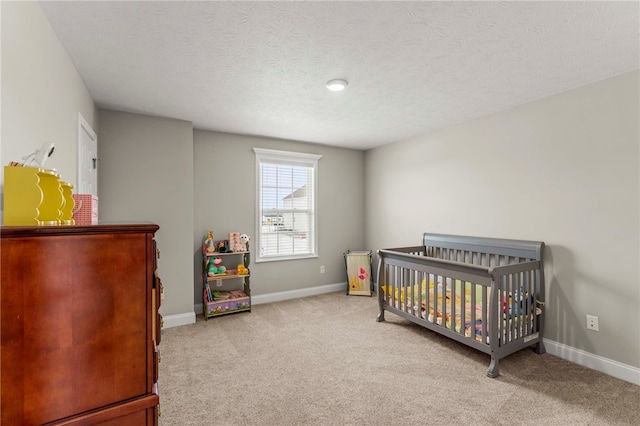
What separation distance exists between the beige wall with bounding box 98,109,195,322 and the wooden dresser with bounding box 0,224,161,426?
94.9 inches

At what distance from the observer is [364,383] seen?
218 centimetres

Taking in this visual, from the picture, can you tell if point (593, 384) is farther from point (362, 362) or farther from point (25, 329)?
point (25, 329)

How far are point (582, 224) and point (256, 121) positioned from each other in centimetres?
324

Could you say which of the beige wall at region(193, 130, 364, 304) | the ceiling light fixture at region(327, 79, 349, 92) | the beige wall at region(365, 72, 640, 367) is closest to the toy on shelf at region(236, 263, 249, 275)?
the beige wall at region(193, 130, 364, 304)

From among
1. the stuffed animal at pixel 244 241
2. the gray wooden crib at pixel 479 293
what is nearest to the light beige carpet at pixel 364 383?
the gray wooden crib at pixel 479 293

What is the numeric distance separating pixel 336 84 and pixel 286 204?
2.30 m

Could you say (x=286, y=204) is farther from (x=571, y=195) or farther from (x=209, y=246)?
(x=571, y=195)

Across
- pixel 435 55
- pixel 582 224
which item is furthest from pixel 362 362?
pixel 435 55

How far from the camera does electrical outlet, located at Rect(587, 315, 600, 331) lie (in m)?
2.40

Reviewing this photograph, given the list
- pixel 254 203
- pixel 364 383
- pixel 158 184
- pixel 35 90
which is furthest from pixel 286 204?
pixel 35 90

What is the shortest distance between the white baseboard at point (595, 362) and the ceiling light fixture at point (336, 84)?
2.86 metres

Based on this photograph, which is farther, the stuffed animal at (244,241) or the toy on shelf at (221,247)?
the stuffed animal at (244,241)

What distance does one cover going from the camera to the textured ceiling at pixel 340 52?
5.09 feet

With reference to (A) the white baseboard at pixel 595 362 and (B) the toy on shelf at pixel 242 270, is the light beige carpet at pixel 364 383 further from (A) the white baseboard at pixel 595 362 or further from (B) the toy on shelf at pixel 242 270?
(B) the toy on shelf at pixel 242 270
